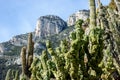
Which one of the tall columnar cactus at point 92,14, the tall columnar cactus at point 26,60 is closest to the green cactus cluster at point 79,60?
the tall columnar cactus at point 92,14

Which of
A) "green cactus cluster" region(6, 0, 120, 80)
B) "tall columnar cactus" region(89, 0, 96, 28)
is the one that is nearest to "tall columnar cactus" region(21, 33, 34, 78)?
"tall columnar cactus" region(89, 0, 96, 28)

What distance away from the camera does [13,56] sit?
16700 centimetres

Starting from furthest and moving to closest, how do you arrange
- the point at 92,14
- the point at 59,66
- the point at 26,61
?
1. the point at 26,61
2. the point at 92,14
3. the point at 59,66

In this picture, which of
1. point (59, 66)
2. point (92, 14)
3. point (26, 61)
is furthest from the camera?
point (26, 61)

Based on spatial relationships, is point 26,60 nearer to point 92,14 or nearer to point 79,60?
point 92,14

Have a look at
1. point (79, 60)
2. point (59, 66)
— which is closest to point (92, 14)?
point (79, 60)

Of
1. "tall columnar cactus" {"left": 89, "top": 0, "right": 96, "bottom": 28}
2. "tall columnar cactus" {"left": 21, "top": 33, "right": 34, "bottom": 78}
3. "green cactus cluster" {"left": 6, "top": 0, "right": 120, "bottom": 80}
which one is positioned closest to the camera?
"green cactus cluster" {"left": 6, "top": 0, "right": 120, "bottom": 80}

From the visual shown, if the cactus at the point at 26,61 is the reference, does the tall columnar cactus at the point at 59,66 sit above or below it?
below

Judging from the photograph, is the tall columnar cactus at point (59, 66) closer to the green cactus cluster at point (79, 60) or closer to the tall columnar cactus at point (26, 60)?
the green cactus cluster at point (79, 60)

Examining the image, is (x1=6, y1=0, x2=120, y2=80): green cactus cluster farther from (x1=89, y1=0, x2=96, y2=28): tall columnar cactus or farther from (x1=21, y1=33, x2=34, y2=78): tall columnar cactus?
(x1=21, y1=33, x2=34, y2=78): tall columnar cactus

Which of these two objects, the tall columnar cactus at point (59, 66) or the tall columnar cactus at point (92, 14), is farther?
the tall columnar cactus at point (92, 14)

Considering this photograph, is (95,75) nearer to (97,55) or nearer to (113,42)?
(97,55)

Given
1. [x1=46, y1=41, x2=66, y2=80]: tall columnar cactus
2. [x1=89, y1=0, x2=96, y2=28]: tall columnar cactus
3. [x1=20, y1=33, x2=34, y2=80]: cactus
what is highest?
[x1=89, y1=0, x2=96, y2=28]: tall columnar cactus

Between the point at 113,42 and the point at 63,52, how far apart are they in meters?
7.41
